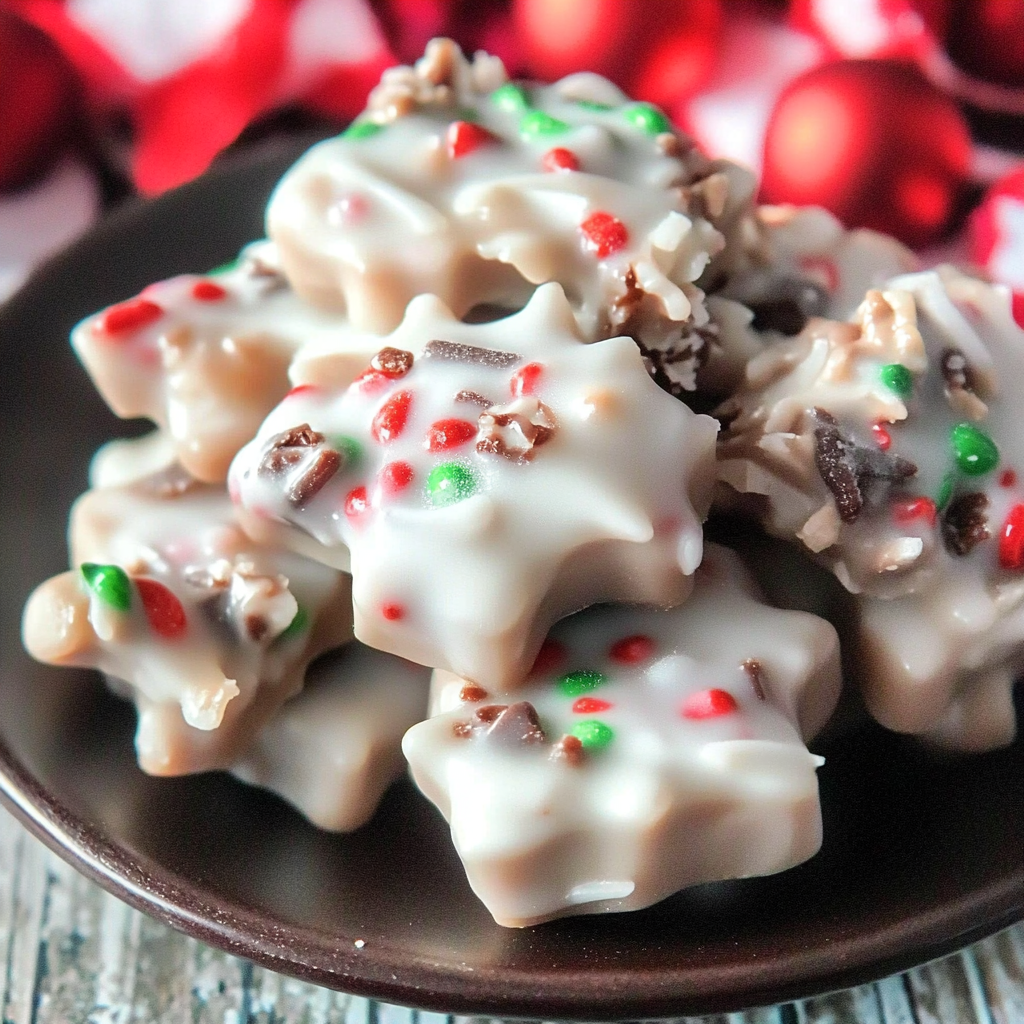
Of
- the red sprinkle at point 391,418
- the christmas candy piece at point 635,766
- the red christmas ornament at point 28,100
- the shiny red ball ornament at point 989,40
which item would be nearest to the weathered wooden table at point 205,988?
the christmas candy piece at point 635,766

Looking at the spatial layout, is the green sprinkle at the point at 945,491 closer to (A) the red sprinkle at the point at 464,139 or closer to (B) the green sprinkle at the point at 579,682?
(B) the green sprinkle at the point at 579,682

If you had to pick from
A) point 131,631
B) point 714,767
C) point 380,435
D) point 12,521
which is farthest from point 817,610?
point 12,521

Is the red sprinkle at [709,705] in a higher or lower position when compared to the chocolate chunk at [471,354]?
lower

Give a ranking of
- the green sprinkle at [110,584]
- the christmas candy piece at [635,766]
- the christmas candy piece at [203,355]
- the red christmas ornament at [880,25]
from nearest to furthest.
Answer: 1. the christmas candy piece at [635,766]
2. the green sprinkle at [110,584]
3. the christmas candy piece at [203,355]
4. the red christmas ornament at [880,25]

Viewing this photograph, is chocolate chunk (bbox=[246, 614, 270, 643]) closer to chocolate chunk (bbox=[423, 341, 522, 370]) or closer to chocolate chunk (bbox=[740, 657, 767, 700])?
chocolate chunk (bbox=[423, 341, 522, 370])

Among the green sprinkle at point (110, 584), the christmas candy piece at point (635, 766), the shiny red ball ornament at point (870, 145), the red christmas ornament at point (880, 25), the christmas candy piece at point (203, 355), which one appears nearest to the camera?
the christmas candy piece at point (635, 766)

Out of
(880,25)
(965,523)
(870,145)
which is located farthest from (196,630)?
(880,25)

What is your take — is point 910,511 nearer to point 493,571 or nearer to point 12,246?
point 493,571

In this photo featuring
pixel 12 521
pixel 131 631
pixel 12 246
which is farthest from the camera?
pixel 12 246
